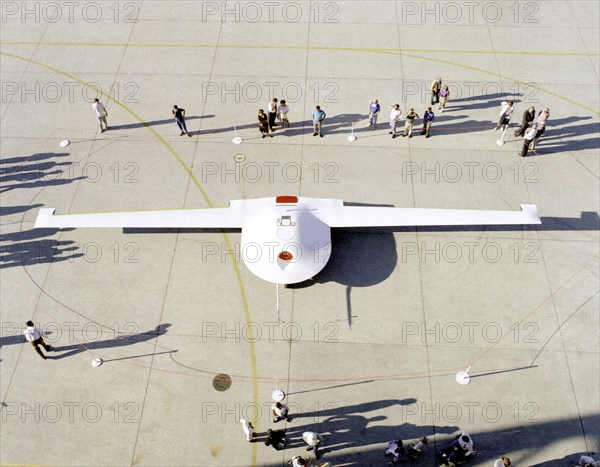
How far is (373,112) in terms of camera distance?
21844 mm

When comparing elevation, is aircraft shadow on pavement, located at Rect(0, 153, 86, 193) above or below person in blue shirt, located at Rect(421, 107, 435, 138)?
below

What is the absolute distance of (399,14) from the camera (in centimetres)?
2795

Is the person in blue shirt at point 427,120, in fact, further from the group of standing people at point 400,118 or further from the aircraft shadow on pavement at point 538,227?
the aircraft shadow on pavement at point 538,227

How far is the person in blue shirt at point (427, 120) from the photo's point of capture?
21047mm

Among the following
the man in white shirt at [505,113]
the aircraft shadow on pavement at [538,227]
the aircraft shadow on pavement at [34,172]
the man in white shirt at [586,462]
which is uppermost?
the man in white shirt at [505,113]

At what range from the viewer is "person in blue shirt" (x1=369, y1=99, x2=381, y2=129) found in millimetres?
21625

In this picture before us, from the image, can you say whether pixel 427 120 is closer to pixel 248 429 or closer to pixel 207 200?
pixel 207 200

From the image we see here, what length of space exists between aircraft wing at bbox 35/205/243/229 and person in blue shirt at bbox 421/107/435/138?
397 inches

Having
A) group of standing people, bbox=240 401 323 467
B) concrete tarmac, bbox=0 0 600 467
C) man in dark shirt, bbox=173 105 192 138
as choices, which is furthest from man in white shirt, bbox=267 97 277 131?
group of standing people, bbox=240 401 323 467

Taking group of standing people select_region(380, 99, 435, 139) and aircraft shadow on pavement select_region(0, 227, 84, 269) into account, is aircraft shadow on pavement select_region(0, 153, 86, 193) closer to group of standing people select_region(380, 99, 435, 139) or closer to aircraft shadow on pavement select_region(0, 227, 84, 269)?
aircraft shadow on pavement select_region(0, 227, 84, 269)

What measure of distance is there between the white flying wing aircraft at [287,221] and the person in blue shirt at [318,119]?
205 inches

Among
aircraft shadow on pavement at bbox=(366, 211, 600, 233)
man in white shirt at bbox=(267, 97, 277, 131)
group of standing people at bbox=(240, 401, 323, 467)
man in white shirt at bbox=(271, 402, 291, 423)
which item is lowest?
group of standing people at bbox=(240, 401, 323, 467)

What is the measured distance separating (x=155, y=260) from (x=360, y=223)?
8.52 metres

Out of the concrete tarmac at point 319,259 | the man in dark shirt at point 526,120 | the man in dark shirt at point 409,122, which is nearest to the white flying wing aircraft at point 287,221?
the concrete tarmac at point 319,259
